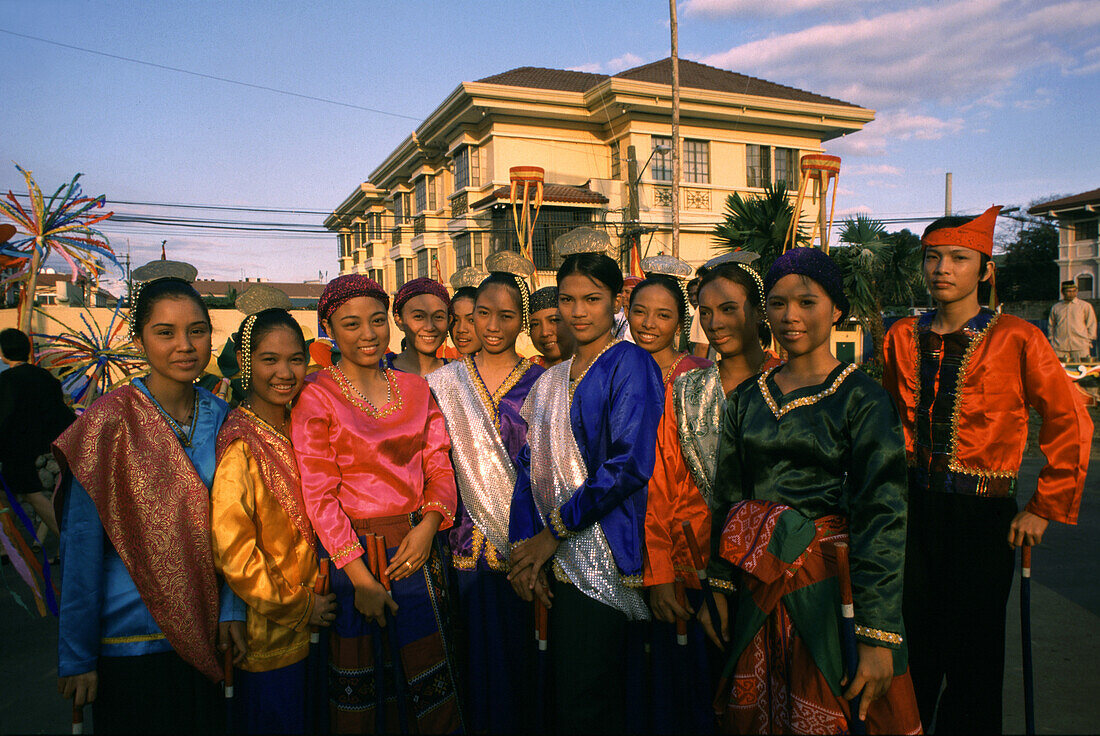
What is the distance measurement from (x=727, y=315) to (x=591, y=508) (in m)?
1.16

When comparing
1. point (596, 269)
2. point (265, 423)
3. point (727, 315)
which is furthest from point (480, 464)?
point (727, 315)

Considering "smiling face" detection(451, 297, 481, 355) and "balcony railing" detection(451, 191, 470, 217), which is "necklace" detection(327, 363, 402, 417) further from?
"balcony railing" detection(451, 191, 470, 217)

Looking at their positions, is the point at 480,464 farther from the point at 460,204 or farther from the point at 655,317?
the point at 460,204

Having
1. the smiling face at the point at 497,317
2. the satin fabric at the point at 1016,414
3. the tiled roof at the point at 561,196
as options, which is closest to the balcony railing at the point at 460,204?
the tiled roof at the point at 561,196

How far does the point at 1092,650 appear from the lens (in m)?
3.73

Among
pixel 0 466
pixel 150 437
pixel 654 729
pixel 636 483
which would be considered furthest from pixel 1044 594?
pixel 0 466

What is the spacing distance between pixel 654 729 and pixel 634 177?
19.6 meters

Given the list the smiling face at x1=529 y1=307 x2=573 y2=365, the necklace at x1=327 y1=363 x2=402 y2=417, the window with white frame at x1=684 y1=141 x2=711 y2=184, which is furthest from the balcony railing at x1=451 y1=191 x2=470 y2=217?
the necklace at x1=327 y1=363 x2=402 y2=417

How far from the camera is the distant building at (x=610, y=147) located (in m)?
20.3

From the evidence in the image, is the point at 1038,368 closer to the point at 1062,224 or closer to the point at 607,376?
the point at 607,376

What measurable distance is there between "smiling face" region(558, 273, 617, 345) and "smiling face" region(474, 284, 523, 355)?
0.53 meters

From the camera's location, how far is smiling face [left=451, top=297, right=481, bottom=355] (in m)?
4.10

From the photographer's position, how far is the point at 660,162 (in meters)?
21.3

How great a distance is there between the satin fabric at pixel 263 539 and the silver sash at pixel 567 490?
37.4 inches
